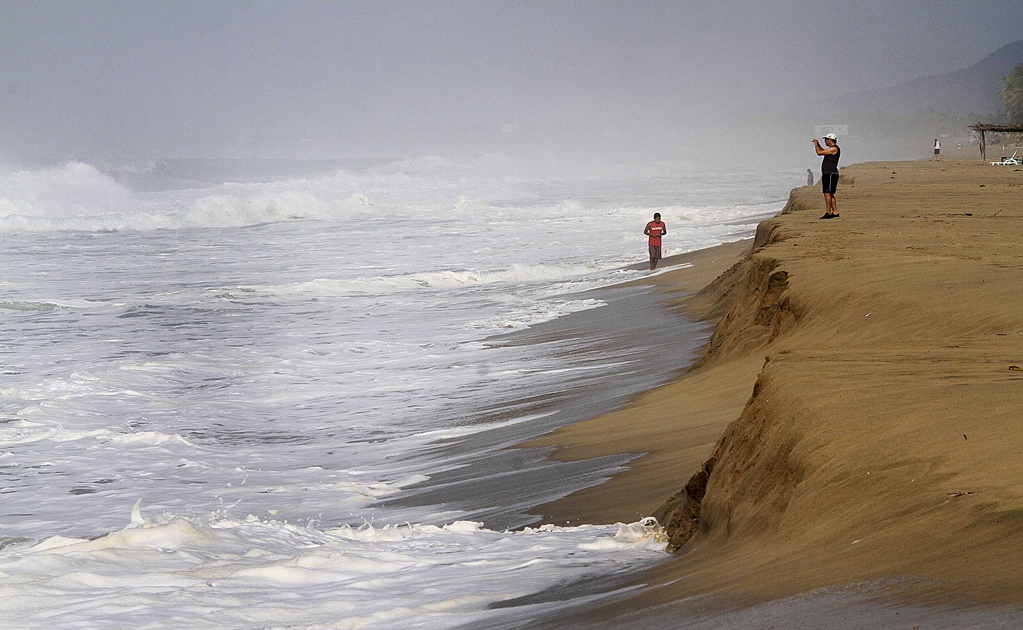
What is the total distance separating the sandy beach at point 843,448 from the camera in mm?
3174

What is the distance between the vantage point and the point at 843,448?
154 inches

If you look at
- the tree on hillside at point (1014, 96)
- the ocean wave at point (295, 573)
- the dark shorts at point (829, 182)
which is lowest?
the ocean wave at point (295, 573)

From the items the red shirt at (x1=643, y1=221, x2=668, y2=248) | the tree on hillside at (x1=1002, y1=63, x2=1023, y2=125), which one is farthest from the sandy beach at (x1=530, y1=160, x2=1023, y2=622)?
the tree on hillside at (x1=1002, y1=63, x2=1023, y2=125)

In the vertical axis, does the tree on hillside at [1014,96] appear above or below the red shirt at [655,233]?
above

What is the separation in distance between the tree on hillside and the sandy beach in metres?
103

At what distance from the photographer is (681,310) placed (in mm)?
14680

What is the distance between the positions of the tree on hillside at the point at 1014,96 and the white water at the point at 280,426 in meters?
82.9

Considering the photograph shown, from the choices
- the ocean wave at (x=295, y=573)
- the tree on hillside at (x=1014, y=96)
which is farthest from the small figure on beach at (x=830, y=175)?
the tree on hillside at (x=1014, y=96)

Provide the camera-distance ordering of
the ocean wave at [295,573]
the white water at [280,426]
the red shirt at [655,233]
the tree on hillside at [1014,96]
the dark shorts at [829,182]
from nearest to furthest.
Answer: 1. the ocean wave at [295,573]
2. the white water at [280,426]
3. the dark shorts at [829,182]
4. the red shirt at [655,233]
5. the tree on hillside at [1014,96]

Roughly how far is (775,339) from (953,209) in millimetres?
8581

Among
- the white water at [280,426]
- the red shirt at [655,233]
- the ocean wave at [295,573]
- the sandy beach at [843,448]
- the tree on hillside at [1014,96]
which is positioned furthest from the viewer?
Answer: the tree on hillside at [1014,96]

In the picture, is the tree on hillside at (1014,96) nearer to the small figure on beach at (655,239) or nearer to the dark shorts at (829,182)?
the small figure on beach at (655,239)

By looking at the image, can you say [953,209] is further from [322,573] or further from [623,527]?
[322,573]

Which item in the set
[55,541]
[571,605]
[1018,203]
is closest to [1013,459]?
[571,605]
